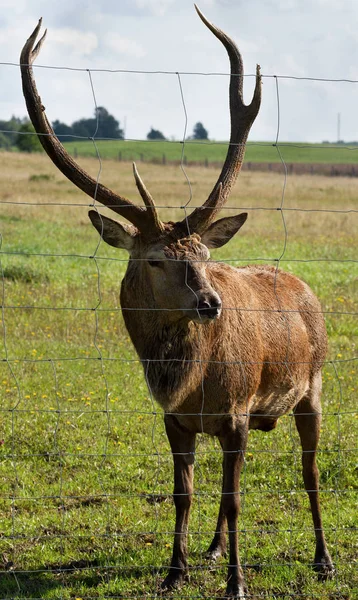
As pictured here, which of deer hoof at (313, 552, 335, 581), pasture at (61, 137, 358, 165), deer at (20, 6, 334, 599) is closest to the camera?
deer at (20, 6, 334, 599)

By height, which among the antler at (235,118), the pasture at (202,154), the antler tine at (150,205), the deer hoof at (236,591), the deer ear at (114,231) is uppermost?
the pasture at (202,154)

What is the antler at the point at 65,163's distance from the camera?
488 centimetres

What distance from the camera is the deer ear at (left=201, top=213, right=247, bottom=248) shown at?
17.4ft

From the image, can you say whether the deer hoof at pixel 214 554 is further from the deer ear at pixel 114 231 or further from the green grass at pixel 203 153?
the green grass at pixel 203 153

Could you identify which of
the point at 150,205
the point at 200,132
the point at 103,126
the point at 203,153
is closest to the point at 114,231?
the point at 150,205

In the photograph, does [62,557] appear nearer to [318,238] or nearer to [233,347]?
[233,347]

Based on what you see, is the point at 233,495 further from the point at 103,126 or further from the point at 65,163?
the point at 103,126

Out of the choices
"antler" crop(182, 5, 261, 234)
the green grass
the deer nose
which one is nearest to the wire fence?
the deer nose

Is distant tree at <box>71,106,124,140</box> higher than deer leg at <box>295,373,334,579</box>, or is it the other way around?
distant tree at <box>71,106,124,140</box>

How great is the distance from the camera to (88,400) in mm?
8484

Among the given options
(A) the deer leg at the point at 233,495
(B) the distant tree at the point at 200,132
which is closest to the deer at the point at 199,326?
(A) the deer leg at the point at 233,495

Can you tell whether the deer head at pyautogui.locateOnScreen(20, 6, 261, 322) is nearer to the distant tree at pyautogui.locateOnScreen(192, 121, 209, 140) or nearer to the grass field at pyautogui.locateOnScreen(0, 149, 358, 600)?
the grass field at pyautogui.locateOnScreen(0, 149, 358, 600)

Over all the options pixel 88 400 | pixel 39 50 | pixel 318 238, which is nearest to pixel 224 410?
pixel 39 50

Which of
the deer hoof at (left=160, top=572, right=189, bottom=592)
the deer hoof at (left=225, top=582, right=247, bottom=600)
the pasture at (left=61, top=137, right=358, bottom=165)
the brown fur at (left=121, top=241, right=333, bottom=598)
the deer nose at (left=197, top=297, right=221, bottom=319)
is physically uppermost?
A: the pasture at (left=61, top=137, right=358, bottom=165)
